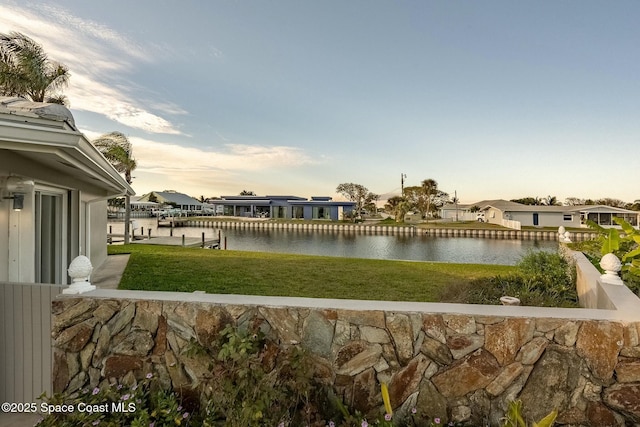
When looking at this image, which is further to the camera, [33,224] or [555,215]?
[555,215]

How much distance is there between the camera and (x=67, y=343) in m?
2.85

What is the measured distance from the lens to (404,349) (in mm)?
2533

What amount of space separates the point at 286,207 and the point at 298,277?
41819 mm

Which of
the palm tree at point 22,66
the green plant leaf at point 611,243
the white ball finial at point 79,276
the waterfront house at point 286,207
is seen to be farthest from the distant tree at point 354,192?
the white ball finial at point 79,276

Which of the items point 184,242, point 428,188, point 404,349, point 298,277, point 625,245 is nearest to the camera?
point 404,349

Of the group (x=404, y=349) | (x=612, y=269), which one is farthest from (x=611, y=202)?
(x=404, y=349)

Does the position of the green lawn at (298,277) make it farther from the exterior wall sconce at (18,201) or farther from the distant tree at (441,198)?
the distant tree at (441,198)

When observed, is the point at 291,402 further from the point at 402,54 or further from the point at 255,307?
the point at 402,54

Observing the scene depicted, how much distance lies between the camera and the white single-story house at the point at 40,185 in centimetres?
253

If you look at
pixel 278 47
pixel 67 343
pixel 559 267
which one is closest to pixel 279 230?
pixel 278 47

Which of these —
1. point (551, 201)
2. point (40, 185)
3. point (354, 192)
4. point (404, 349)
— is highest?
point (354, 192)

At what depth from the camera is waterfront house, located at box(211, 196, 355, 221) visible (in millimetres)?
48531

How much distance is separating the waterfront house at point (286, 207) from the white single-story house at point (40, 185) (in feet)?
136

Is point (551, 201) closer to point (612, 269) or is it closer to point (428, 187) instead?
point (428, 187)
